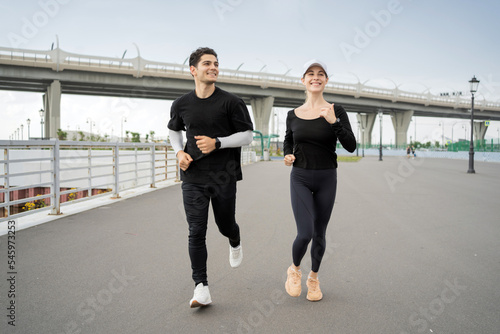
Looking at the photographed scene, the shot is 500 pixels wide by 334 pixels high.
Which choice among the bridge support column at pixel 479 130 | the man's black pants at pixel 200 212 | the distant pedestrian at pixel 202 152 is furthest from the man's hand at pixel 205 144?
the bridge support column at pixel 479 130

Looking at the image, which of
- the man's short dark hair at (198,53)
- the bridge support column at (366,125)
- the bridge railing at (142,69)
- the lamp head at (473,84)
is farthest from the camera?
the bridge support column at (366,125)

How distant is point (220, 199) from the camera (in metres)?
3.22

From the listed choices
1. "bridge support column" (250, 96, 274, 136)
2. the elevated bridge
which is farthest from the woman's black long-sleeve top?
"bridge support column" (250, 96, 274, 136)

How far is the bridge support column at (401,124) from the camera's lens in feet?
237

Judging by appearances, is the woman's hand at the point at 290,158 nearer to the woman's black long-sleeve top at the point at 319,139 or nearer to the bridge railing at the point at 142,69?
the woman's black long-sleeve top at the point at 319,139

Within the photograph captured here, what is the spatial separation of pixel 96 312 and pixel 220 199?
1.34 m

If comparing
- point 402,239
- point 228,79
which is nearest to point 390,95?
point 228,79

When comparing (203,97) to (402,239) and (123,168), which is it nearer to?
(402,239)

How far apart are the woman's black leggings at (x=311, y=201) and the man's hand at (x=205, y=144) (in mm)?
818

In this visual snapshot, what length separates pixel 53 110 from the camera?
43.3 metres

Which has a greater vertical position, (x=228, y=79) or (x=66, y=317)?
(x=228, y=79)

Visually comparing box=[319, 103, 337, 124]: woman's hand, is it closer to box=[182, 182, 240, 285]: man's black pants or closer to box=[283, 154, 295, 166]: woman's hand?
box=[283, 154, 295, 166]: woman's hand

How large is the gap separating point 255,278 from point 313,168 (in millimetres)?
1349

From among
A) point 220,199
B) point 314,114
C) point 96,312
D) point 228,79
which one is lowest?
point 96,312
